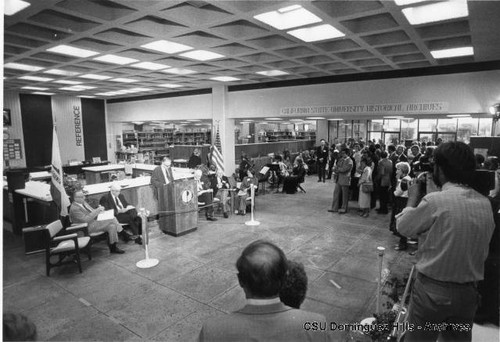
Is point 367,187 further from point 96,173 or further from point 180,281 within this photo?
point 96,173

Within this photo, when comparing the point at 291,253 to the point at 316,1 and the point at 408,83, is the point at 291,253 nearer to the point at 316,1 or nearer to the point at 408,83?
the point at 316,1

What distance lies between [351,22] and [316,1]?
138 cm

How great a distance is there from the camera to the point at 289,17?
5070 millimetres

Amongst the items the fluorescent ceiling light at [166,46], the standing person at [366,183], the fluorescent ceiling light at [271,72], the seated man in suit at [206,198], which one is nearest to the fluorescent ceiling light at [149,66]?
the fluorescent ceiling light at [166,46]

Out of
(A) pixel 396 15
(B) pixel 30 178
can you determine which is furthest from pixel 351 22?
(B) pixel 30 178

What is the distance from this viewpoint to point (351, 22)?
545cm

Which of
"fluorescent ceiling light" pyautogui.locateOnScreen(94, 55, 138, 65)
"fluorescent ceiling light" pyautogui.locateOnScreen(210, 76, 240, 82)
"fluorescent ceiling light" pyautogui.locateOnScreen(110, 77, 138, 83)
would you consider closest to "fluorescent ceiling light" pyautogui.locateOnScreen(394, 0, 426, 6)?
"fluorescent ceiling light" pyautogui.locateOnScreen(94, 55, 138, 65)

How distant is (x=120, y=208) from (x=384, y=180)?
21.2 feet

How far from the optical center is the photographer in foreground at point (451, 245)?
5.81 ft

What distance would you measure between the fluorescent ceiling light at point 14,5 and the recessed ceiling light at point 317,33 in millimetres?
4066

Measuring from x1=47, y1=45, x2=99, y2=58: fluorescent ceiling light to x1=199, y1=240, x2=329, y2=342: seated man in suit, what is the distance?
7.32 meters

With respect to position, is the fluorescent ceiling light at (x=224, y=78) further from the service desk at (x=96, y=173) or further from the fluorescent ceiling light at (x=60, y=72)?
the service desk at (x=96, y=173)

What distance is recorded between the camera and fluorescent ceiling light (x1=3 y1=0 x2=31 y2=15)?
4273mm

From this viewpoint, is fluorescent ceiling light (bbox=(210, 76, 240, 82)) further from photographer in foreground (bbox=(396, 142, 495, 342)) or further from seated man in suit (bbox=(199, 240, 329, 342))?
seated man in suit (bbox=(199, 240, 329, 342))
